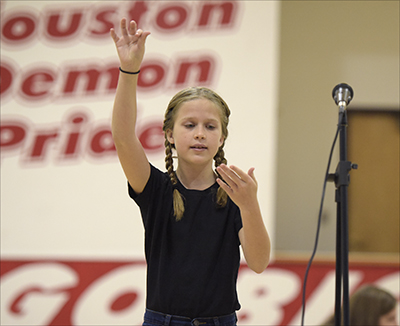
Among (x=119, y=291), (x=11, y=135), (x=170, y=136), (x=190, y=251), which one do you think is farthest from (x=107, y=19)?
(x=190, y=251)

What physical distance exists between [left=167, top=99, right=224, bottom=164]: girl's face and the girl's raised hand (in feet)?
0.63

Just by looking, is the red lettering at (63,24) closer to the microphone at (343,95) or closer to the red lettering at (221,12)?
the red lettering at (221,12)

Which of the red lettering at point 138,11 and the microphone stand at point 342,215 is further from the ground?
the red lettering at point 138,11

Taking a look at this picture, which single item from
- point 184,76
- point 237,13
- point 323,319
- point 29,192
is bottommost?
point 323,319

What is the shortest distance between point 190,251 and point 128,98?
0.42 metres

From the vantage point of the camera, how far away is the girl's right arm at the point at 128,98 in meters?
1.20

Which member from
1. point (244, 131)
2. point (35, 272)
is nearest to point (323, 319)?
point (244, 131)

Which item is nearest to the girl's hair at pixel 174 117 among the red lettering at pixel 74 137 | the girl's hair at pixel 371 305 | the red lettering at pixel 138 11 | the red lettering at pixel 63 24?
the girl's hair at pixel 371 305

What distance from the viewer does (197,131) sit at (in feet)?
4.21

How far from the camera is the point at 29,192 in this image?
3.25m

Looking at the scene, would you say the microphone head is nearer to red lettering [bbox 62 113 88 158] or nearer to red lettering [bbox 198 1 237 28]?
red lettering [bbox 198 1 237 28]

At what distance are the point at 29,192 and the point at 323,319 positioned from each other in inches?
81.3

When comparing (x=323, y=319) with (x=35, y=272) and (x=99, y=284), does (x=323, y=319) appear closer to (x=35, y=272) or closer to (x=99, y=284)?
(x=99, y=284)

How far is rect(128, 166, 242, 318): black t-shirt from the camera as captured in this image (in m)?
1.22
